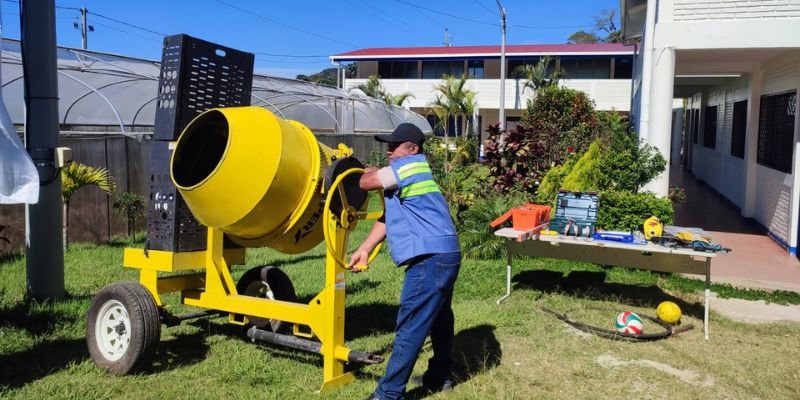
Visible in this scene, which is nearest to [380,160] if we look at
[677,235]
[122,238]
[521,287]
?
[122,238]

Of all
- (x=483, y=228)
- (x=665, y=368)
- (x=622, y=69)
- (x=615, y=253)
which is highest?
(x=622, y=69)

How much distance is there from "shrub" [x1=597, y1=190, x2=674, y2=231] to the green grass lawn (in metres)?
0.85

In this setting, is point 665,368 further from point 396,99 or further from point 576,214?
point 396,99

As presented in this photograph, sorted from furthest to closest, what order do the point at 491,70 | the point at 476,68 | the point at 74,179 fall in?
the point at 476,68, the point at 491,70, the point at 74,179

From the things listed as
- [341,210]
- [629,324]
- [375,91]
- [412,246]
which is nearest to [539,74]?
[375,91]

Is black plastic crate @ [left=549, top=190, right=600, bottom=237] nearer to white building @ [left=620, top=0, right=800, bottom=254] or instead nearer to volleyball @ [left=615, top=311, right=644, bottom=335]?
volleyball @ [left=615, top=311, right=644, bottom=335]

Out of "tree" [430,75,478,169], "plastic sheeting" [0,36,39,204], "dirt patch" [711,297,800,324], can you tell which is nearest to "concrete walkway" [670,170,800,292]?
"dirt patch" [711,297,800,324]

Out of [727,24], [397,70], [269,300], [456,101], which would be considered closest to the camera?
[269,300]

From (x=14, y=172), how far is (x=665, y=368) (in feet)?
15.6

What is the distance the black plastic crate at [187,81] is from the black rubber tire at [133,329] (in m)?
1.20

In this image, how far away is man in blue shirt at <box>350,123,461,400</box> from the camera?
13.3 ft

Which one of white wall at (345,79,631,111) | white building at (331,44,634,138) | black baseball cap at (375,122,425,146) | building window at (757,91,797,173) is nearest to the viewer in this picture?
black baseball cap at (375,122,425,146)

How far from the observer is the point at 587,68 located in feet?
122

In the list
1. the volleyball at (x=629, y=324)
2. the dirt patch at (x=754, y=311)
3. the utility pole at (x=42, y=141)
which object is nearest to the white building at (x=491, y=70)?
the dirt patch at (x=754, y=311)
